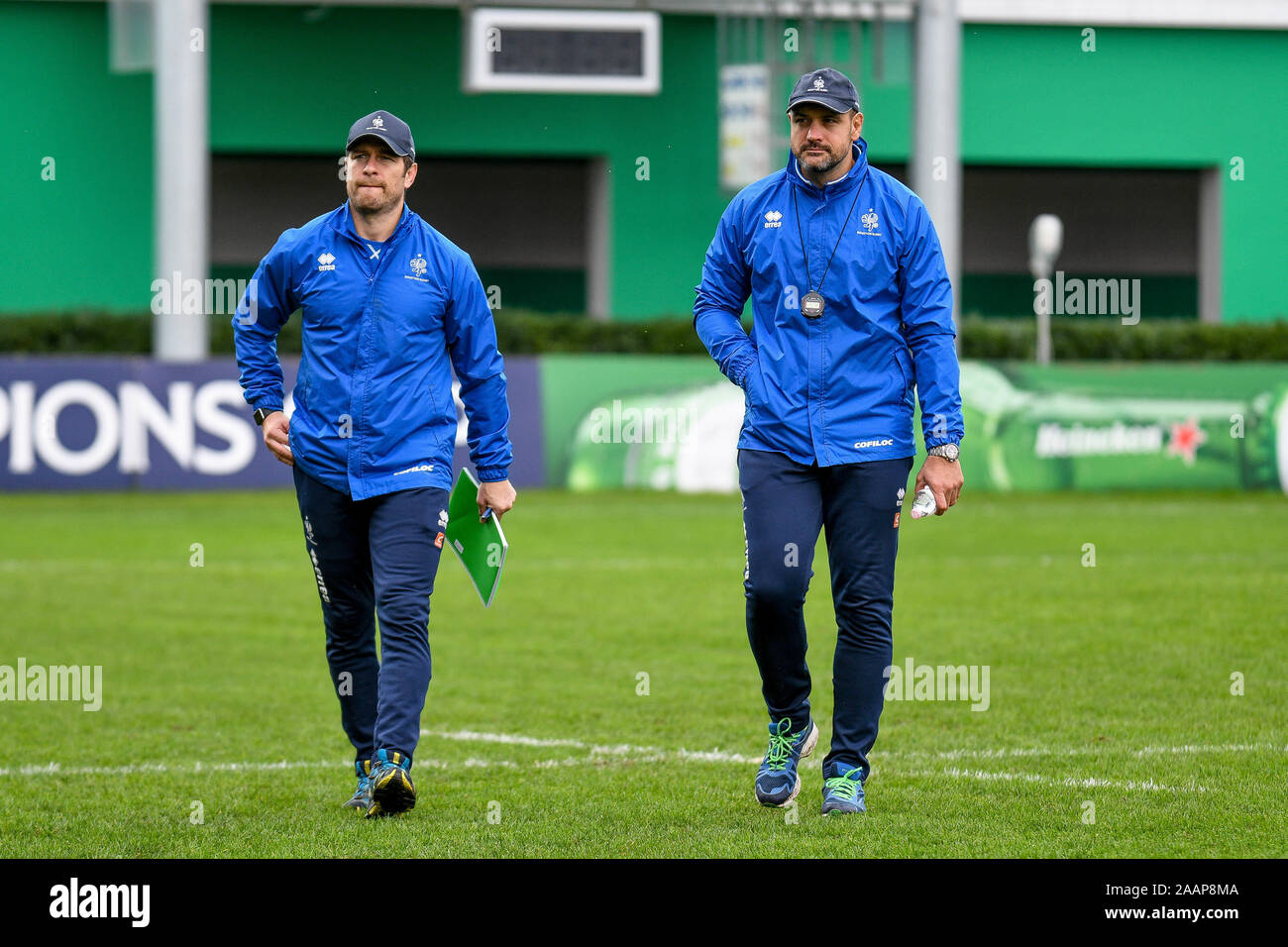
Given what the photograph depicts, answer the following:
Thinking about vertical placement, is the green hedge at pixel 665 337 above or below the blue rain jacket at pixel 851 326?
above

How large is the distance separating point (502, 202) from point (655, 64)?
16.3m

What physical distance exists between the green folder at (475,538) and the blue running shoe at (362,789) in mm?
656

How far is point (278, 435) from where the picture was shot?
6188 millimetres

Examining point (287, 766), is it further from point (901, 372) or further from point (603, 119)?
point (603, 119)

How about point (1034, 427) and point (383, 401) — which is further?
point (1034, 427)

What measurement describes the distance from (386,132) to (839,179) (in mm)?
1399

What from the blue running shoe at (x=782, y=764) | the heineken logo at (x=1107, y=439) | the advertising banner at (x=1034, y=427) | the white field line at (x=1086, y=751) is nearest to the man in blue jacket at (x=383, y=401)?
the blue running shoe at (x=782, y=764)

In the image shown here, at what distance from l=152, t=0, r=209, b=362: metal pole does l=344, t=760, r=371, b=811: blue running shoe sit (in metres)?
17.1

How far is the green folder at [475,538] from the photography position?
637 centimetres

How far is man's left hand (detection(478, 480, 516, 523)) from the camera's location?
6.29 m

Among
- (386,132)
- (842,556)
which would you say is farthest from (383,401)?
(842,556)

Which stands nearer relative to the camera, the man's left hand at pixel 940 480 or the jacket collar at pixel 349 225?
the man's left hand at pixel 940 480

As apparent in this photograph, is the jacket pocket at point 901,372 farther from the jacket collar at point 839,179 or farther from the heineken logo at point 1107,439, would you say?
the heineken logo at point 1107,439
